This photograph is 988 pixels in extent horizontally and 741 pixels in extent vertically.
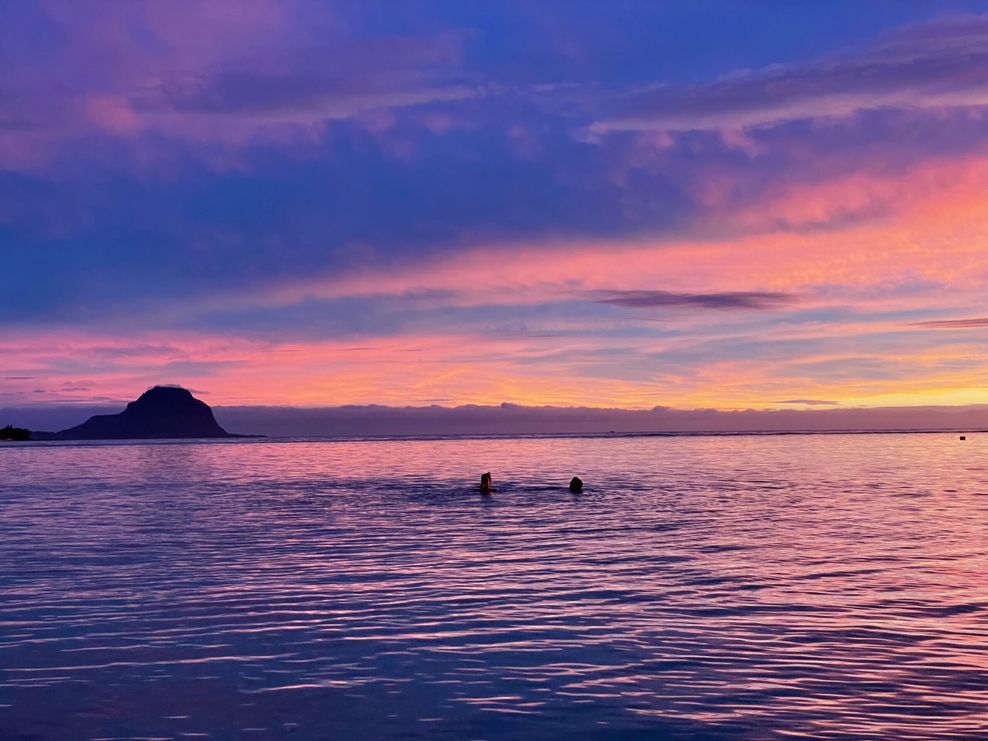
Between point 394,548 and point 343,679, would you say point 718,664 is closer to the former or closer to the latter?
point 343,679

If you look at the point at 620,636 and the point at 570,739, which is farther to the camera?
the point at 620,636

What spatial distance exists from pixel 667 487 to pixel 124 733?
5171cm

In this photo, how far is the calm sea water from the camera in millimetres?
12289

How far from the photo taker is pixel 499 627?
1764 cm

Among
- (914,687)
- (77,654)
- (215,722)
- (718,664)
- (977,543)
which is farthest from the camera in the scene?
(977,543)

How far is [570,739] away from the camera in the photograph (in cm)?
1129

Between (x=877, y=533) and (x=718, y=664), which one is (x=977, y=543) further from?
(x=718, y=664)

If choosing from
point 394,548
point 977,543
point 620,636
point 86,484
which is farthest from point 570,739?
point 86,484

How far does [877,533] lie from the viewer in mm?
33250

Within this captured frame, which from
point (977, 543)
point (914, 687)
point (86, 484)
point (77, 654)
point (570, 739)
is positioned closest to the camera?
point (570, 739)

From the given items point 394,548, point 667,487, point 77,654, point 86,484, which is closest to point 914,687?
point 77,654

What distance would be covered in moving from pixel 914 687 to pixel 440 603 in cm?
1020

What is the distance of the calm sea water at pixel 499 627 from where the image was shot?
12.3m

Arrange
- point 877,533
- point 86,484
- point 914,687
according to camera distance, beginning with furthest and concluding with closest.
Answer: point 86,484
point 877,533
point 914,687
